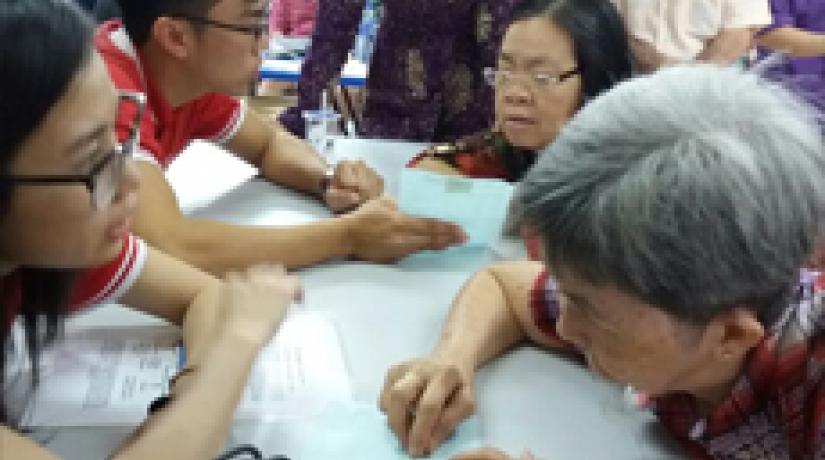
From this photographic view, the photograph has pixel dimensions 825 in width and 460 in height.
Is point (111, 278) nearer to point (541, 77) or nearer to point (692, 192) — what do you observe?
point (692, 192)

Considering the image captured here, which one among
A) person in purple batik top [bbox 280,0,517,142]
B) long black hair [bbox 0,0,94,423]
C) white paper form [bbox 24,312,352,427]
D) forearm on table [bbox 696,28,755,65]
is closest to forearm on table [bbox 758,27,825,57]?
forearm on table [bbox 696,28,755,65]

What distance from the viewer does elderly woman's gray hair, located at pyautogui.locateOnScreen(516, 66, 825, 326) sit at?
0.64 meters

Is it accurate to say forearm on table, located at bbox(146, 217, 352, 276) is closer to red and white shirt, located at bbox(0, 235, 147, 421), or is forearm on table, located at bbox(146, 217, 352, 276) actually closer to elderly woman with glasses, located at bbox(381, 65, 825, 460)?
red and white shirt, located at bbox(0, 235, 147, 421)

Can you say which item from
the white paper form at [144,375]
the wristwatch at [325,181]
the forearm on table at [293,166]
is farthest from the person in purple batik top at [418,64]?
the white paper form at [144,375]

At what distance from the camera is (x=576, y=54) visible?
1465mm

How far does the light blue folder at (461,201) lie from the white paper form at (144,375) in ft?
1.09

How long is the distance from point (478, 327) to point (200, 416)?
40 centimetres

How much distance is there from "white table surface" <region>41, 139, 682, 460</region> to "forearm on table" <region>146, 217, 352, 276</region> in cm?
4

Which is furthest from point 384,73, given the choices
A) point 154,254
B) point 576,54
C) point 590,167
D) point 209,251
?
point 590,167

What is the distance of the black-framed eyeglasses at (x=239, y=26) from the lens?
1357 millimetres

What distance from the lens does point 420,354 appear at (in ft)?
3.51

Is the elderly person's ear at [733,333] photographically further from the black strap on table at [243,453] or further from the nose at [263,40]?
the nose at [263,40]

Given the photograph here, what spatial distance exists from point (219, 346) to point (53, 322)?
0.20 metres

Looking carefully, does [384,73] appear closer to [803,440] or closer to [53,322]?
[53,322]
